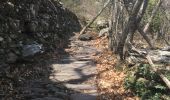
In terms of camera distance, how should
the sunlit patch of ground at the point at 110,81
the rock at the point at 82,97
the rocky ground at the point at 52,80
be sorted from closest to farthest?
1. the rocky ground at the point at 52,80
2. the rock at the point at 82,97
3. the sunlit patch of ground at the point at 110,81

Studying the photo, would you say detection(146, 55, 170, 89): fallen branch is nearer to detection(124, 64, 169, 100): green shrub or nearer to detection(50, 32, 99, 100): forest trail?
detection(124, 64, 169, 100): green shrub

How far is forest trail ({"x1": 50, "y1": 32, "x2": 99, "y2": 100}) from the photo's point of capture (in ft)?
29.7

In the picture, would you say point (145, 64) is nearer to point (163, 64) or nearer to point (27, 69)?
point (163, 64)

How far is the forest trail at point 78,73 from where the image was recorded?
904 cm

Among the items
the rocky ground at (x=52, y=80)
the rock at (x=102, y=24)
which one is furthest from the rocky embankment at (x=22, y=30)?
the rock at (x=102, y=24)

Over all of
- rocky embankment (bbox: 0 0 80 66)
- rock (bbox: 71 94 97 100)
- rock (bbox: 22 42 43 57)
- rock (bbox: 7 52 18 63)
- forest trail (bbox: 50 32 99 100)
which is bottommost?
rock (bbox: 71 94 97 100)

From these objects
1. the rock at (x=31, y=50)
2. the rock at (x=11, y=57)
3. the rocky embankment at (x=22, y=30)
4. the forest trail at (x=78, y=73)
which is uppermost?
the rocky embankment at (x=22, y=30)

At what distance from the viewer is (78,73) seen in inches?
436

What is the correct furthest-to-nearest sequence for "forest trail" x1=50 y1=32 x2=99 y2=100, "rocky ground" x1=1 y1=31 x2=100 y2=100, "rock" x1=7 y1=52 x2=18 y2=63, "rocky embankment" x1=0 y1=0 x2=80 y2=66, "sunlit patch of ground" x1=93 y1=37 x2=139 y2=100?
"rocky embankment" x1=0 y1=0 x2=80 y2=66 → "rock" x1=7 y1=52 x2=18 y2=63 → "forest trail" x1=50 y1=32 x2=99 y2=100 → "sunlit patch of ground" x1=93 y1=37 x2=139 y2=100 → "rocky ground" x1=1 y1=31 x2=100 y2=100

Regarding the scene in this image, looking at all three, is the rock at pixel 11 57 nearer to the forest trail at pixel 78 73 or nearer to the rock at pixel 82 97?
the forest trail at pixel 78 73

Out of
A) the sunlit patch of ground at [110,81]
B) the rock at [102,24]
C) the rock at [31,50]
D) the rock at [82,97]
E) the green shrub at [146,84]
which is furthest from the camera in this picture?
the rock at [102,24]

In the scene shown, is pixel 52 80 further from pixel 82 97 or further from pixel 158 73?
pixel 158 73

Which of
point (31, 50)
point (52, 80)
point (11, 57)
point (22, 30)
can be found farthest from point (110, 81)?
point (22, 30)

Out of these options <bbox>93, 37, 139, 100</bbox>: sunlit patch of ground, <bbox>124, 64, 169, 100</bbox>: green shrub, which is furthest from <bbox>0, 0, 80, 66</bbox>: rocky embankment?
<bbox>124, 64, 169, 100</bbox>: green shrub
